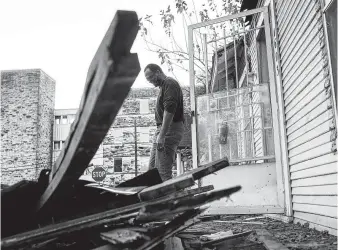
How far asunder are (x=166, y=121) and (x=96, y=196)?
1.98 meters

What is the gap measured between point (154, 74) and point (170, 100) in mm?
409

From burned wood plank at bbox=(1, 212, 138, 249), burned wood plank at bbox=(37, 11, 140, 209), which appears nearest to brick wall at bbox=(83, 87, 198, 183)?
burned wood plank at bbox=(1, 212, 138, 249)

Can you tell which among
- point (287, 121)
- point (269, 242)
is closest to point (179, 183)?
point (269, 242)

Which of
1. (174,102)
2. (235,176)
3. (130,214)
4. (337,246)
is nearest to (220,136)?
(235,176)

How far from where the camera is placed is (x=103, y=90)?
1.17 metres

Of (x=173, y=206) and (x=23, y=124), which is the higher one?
(x=23, y=124)

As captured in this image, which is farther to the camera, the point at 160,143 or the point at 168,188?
the point at 160,143

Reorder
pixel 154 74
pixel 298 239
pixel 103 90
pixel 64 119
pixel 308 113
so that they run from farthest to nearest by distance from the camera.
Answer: pixel 64 119 → pixel 154 74 → pixel 308 113 → pixel 298 239 → pixel 103 90

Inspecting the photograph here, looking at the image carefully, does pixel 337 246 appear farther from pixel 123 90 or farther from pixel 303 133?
pixel 123 90

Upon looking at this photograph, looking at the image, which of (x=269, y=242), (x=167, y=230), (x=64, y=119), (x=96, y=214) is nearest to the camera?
(x=96, y=214)

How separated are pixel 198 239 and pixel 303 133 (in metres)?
1.81

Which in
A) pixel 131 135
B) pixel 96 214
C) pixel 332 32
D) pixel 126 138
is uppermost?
pixel 131 135

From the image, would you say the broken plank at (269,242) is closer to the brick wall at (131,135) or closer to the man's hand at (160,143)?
the man's hand at (160,143)

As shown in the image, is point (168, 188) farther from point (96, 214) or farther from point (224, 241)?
point (224, 241)
